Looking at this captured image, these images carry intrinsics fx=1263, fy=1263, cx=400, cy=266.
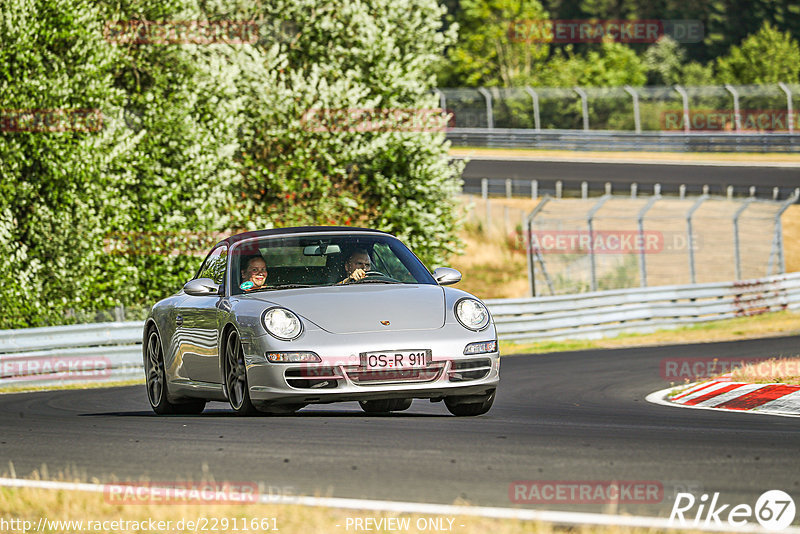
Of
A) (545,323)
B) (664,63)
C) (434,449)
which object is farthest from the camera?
(664,63)

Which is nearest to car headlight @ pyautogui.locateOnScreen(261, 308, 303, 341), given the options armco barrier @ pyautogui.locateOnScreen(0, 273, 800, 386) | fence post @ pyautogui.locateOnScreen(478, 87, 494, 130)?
armco barrier @ pyautogui.locateOnScreen(0, 273, 800, 386)

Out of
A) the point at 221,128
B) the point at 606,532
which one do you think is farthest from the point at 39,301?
the point at 606,532

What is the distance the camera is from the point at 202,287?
955 cm

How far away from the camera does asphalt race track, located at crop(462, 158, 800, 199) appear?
43125mm

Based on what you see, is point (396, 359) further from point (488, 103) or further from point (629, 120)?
point (629, 120)

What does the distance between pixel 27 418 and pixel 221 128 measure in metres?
16.1

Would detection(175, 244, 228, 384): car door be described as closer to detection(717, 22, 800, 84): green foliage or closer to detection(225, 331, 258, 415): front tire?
detection(225, 331, 258, 415): front tire

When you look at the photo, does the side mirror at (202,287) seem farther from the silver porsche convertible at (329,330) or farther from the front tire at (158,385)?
the front tire at (158,385)

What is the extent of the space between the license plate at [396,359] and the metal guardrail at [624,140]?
143 ft

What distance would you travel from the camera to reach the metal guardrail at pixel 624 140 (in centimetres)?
5022

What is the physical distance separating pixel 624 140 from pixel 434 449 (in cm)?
4813

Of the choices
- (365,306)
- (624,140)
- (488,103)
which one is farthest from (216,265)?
(624,140)

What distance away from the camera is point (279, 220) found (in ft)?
93.5

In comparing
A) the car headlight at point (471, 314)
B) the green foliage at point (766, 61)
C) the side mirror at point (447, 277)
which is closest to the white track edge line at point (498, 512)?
the car headlight at point (471, 314)
